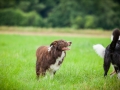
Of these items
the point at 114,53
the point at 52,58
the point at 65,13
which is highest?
the point at 65,13

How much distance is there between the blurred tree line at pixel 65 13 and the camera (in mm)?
39938

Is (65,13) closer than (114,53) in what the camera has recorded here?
No

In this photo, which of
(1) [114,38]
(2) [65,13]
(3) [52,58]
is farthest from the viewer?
(2) [65,13]

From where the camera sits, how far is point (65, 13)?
143ft

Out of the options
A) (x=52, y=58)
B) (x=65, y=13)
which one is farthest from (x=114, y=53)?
(x=65, y=13)

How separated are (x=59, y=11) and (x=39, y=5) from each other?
162 inches

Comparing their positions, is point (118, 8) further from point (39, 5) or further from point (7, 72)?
point (7, 72)

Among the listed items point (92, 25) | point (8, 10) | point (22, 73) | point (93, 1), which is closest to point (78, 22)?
→ point (92, 25)

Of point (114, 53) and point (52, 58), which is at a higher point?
point (114, 53)

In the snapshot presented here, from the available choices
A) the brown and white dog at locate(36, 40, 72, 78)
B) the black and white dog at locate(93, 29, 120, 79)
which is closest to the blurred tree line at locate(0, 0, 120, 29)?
the brown and white dog at locate(36, 40, 72, 78)

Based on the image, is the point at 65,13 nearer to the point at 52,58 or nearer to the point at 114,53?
the point at 52,58

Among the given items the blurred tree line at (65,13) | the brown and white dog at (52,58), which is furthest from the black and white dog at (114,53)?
the blurred tree line at (65,13)

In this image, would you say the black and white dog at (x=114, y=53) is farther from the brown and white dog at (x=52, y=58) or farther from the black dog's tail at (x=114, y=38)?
the brown and white dog at (x=52, y=58)

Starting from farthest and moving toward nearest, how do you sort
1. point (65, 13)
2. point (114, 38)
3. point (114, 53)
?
point (65, 13)
point (114, 53)
point (114, 38)
